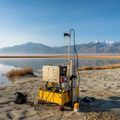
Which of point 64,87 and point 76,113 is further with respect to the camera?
point 64,87

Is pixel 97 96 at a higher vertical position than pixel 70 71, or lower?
lower

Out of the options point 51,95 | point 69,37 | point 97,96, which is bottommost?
point 97,96

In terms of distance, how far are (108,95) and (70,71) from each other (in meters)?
3.17

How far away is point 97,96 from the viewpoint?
7.36m

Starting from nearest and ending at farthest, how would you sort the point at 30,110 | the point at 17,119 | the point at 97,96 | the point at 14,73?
the point at 17,119 < the point at 30,110 < the point at 97,96 < the point at 14,73

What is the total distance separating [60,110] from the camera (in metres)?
5.37

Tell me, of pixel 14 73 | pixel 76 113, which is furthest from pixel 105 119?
pixel 14 73

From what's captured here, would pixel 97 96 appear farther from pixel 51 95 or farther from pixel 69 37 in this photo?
pixel 69 37

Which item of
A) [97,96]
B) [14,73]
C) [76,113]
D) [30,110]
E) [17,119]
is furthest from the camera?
[14,73]

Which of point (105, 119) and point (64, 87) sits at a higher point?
point (64, 87)

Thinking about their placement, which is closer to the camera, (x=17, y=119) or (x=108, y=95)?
(x=17, y=119)

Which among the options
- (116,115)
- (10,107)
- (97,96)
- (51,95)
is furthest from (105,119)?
(10,107)

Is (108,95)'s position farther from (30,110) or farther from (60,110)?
(30,110)

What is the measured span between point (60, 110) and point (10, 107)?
83.2 inches
